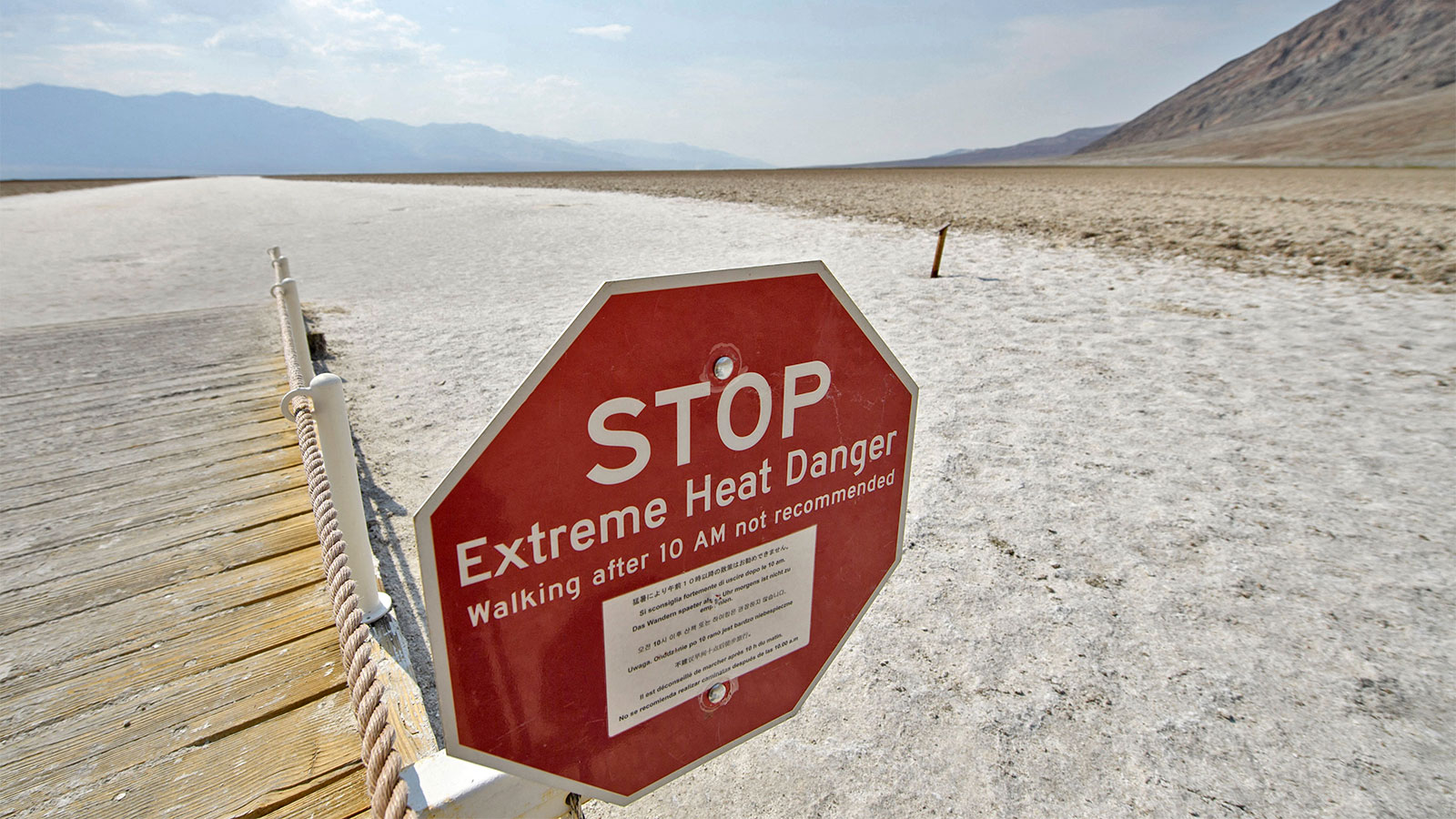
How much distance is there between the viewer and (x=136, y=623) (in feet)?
6.93

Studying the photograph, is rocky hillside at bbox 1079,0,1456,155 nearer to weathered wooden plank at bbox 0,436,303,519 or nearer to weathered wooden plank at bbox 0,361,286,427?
weathered wooden plank at bbox 0,361,286,427

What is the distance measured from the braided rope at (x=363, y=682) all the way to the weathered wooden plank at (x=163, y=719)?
46cm

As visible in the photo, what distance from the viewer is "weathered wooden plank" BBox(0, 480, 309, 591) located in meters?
2.39

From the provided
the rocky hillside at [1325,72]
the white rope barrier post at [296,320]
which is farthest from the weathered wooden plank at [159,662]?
the rocky hillside at [1325,72]

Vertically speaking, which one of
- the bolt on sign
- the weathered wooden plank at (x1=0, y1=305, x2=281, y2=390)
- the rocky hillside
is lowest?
the weathered wooden plank at (x1=0, y1=305, x2=281, y2=390)

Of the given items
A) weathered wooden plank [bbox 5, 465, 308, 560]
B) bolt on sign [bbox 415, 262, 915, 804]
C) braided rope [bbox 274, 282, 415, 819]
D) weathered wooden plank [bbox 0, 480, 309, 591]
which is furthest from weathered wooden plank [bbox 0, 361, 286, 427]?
bolt on sign [bbox 415, 262, 915, 804]

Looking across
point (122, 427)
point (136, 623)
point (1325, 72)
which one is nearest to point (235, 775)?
point (136, 623)

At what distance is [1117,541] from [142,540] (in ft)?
14.2

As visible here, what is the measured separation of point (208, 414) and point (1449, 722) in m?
5.68

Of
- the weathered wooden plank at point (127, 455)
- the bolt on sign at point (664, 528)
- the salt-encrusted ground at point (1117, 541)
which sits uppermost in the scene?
the bolt on sign at point (664, 528)

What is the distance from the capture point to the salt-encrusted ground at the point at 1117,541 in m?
2.32

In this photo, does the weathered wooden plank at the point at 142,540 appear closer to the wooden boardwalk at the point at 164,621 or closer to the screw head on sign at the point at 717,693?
the wooden boardwalk at the point at 164,621

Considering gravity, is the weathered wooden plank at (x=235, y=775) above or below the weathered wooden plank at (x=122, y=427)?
below

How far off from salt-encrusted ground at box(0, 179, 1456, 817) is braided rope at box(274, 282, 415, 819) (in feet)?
4.40
